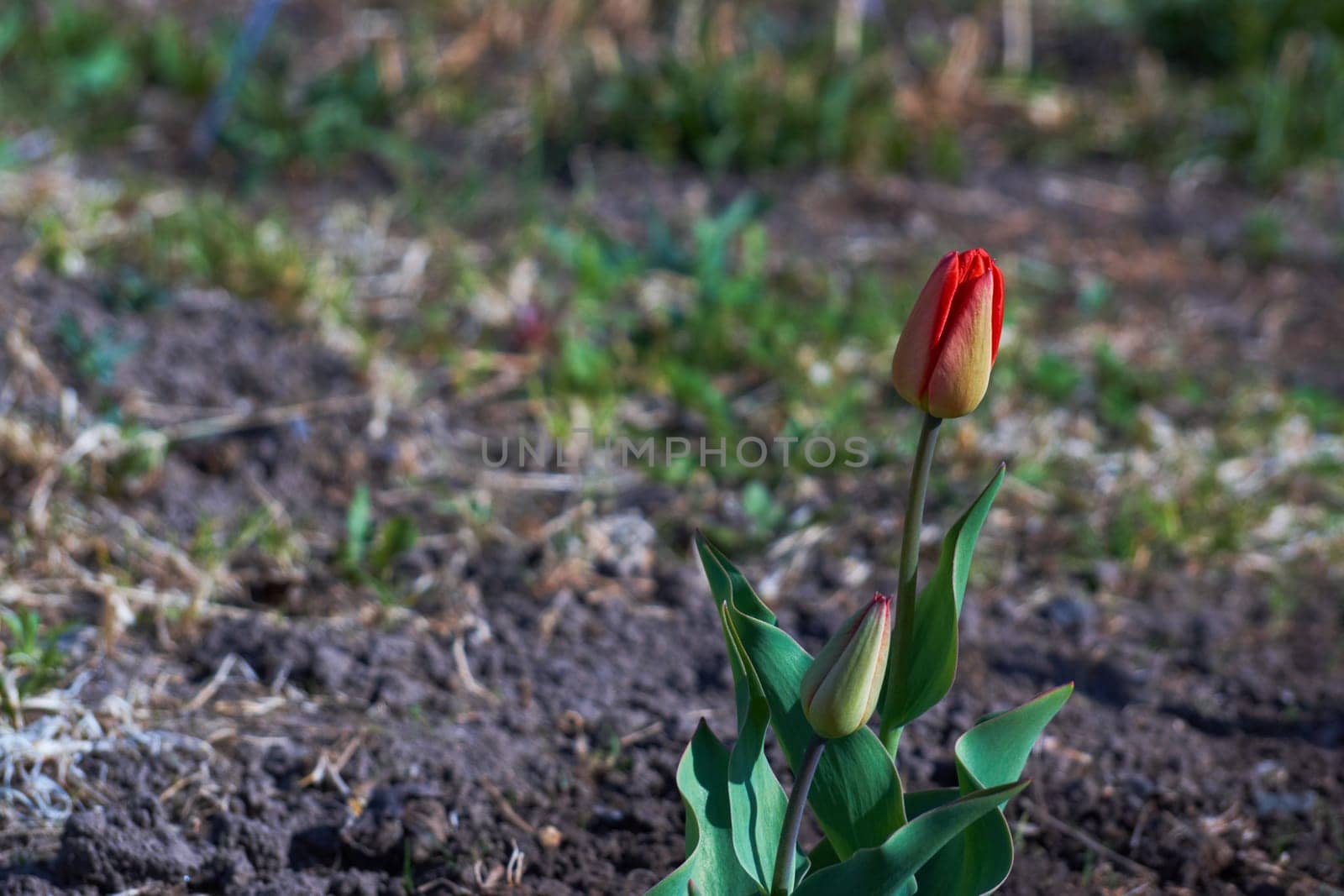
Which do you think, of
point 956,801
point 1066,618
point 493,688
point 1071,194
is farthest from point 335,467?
point 1071,194

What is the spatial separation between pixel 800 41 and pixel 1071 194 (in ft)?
3.46

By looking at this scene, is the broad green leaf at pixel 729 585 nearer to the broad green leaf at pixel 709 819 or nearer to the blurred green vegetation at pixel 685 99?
the broad green leaf at pixel 709 819

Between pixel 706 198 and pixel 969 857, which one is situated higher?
pixel 969 857

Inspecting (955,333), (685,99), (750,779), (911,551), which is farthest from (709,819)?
(685,99)

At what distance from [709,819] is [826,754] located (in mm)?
133

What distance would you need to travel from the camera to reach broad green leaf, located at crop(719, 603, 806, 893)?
1.23 metres

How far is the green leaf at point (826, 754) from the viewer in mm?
1256

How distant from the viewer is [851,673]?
3.60ft

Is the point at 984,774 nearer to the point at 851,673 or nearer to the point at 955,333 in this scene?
the point at 851,673

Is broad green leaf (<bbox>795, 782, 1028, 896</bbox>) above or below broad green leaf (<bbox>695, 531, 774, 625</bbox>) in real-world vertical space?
below

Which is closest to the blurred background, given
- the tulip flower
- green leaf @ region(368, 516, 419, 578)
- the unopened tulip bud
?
green leaf @ region(368, 516, 419, 578)

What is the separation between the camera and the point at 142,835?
157 centimetres

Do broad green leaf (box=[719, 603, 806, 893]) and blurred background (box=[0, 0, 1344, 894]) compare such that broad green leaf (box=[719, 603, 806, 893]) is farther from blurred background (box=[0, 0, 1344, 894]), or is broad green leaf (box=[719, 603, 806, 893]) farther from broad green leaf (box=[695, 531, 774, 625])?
blurred background (box=[0, 0, 1344, 894])

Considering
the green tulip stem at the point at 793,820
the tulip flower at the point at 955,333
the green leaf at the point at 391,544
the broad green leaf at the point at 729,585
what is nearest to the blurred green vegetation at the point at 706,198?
the green leaf at the point at 391,544
